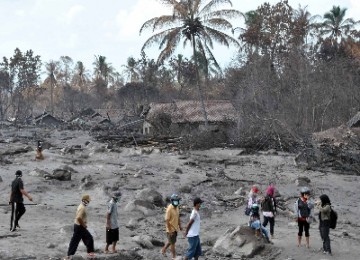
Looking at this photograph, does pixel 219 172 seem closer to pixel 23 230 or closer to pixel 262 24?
pixel 23 230

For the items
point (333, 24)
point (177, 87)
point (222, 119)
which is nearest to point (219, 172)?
point (222, 119)

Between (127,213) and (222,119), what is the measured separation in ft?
72.1

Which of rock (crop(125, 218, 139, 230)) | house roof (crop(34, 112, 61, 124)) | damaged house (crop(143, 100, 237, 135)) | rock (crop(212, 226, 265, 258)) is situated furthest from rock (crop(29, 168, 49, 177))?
house roof (crop(34, 112, 61, 124))

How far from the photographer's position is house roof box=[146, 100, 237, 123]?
116 feet

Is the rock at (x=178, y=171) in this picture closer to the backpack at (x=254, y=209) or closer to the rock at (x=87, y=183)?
the rock at (x=87, y=183)

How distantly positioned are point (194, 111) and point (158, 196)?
22.3 meters

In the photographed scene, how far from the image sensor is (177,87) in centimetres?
7275

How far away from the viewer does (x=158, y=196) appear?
15.0 meters

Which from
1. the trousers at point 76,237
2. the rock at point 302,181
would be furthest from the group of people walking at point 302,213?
the rock at point 302,181

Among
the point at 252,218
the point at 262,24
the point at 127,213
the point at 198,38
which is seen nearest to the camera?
the point at 252,218

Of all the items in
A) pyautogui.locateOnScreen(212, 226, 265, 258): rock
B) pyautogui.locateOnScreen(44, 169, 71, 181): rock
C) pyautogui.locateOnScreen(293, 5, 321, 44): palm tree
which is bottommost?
pyautogui.locateOnScreen(212, 226, 265, 258): rock

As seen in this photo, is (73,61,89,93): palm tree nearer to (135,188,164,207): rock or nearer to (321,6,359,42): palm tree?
(321,6,359,42): palm tree

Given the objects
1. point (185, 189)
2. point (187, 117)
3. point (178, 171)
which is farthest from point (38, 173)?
point (187, 117)

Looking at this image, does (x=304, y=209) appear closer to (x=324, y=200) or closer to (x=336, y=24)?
(x=324, y=200)
